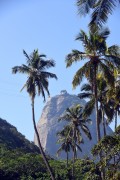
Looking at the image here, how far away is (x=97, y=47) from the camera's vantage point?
105ft

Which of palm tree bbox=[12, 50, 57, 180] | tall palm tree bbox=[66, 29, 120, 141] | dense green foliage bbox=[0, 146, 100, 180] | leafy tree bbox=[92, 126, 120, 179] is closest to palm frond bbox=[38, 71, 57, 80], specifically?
palm tree bbox=[12, 50, 57, 180]

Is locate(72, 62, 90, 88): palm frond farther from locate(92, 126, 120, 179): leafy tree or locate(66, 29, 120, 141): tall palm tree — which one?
locate(92, 126, 120, 179): leafy tree

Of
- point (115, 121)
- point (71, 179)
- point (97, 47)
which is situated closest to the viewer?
point (97, 47)

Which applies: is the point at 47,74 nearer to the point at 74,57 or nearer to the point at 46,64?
the point at 46,64

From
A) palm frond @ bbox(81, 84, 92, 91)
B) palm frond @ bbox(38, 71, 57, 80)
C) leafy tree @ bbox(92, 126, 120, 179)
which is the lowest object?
leafy tree @ bbox(92, 126, 120, 179)

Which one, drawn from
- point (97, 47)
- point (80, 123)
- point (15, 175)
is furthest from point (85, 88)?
point (15, 175)

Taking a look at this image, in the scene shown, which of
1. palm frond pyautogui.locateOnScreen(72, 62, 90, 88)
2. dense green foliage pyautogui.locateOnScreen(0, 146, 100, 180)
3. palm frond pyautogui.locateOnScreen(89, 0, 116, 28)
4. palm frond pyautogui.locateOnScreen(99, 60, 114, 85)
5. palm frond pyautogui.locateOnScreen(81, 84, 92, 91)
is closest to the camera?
palm frond pyautogui.locateOnScreen(89, 0, 116, 28)

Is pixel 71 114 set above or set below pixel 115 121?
above

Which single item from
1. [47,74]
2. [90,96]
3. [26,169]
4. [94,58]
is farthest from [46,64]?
[26,169]

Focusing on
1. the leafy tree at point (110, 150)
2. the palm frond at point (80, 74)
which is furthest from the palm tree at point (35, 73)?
the leafy tree at point (110, 150)

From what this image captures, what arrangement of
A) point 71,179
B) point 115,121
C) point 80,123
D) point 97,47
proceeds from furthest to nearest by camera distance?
1. point 71,179
2. point 80,123
3. point 115,121
4. point 97,47

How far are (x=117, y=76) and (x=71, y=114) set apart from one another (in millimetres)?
20717

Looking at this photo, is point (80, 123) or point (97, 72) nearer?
point (97, 72)

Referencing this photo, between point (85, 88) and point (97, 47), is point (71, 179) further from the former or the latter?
point (97, 47)
